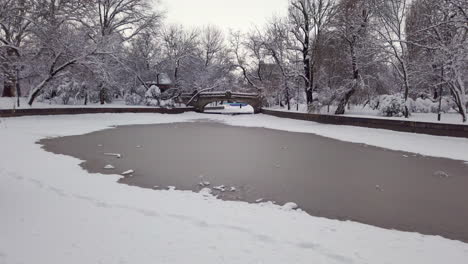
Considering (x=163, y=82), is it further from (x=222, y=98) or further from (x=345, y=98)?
(x=345, y=98)

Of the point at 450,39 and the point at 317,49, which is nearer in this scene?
the point at 450,39

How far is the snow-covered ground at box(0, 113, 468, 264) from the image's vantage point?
3873 millimetres

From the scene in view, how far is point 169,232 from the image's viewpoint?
15.0ft

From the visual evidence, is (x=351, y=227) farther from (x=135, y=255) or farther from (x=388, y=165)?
(x=388, y=165)

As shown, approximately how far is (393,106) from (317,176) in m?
19.0

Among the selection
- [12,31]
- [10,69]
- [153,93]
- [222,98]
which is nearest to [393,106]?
[222,98]

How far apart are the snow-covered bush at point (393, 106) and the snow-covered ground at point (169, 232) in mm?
21846

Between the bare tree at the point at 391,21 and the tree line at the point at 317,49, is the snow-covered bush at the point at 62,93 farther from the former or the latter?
the bare tree at the point at 391,21

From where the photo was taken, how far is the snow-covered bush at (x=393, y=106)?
23734mm

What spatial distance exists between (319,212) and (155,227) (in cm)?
312

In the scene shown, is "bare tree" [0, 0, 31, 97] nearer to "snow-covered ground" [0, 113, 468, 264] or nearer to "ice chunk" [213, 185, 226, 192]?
"snow-covered ground" [0, 113, 468, 264]

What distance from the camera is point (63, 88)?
102 ft

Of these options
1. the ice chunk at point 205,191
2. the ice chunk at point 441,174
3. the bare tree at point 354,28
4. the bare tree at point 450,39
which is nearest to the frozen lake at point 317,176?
the ice chunk at point 441,174

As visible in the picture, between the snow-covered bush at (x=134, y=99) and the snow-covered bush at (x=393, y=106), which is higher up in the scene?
the snow-covered bush at (x=134, y=99)
